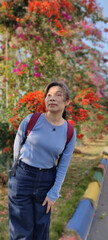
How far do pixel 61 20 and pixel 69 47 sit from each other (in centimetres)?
82

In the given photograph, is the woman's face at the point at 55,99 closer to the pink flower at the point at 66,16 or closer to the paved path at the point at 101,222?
the paved path at the point at 101,222

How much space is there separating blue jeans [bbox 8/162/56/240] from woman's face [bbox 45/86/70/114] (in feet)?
1.64

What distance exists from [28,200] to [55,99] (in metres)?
0.83

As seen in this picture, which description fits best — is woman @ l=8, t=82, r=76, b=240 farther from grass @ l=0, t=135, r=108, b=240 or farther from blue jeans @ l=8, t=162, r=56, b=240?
grass @ l=0, t=135, r=108, b=240

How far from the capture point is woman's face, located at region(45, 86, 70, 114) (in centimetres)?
165

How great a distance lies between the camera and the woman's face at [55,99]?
5.42 ft

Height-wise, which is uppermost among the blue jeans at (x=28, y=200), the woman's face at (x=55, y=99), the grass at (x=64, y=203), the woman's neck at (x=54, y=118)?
the woman's face at (x=55, y=99)

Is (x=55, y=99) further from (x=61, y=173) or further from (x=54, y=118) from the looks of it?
(x=61, y=173)

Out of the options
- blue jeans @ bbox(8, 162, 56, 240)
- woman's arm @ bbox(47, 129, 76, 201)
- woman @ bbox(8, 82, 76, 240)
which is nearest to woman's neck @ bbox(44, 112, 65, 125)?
woman @ bbox(8, 82, 76, 240)

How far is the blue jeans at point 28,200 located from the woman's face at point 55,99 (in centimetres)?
50

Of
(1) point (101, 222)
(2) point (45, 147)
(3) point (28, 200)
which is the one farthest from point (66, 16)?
(3) point (28, 200)

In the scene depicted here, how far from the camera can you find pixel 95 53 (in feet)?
26.5

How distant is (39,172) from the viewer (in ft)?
5.36

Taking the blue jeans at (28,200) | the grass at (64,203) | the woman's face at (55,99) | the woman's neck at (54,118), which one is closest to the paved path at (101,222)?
the grass at (64,203)
